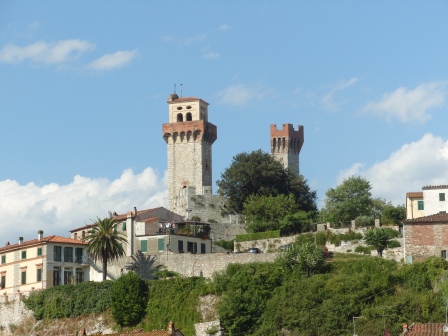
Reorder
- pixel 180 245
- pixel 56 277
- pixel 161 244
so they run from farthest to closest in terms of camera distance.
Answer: pixel 180 245 < pixel 161 244 < pixel 56 277

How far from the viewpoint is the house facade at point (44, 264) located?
327ft

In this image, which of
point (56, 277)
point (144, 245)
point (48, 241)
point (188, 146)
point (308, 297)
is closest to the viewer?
point (308, 297)

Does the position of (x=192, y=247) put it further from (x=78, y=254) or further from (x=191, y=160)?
(x=191, y=160)

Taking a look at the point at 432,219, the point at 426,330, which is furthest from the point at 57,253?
the point at 426,330

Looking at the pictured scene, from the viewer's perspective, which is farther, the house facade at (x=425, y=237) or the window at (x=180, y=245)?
the window at (x=180, y=245)

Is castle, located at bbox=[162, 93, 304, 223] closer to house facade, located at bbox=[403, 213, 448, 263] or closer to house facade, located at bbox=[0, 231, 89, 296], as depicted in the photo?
house facade, located at bbox=[0, 231, 89, 296]

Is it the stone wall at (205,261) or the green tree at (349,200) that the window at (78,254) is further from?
the green tree at (349,200)

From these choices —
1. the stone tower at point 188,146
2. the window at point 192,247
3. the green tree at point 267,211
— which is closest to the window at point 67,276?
the window at point 192,247

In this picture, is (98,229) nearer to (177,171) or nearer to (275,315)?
(275,315)

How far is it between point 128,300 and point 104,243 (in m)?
6.66

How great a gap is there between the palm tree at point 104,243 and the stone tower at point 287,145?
5174cm

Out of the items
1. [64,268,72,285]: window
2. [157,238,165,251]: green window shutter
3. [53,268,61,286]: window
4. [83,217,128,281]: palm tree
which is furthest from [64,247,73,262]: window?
[157,238,165,251]: green window shutter

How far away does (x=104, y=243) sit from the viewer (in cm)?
9625

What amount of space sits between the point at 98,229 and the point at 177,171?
31.7m
